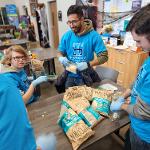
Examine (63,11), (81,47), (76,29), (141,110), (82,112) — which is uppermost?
(63,11)

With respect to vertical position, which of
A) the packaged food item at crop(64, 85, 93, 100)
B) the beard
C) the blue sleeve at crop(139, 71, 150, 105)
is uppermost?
the beard

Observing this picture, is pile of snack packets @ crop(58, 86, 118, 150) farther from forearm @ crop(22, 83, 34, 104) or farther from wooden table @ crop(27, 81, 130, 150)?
forearm @ crop(22, 83, 34, 104)

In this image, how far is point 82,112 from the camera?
1306 millimetres

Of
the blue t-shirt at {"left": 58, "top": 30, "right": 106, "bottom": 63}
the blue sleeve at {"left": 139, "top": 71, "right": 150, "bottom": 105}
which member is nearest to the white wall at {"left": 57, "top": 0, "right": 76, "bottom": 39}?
the blue t-shirt at {"left": 58, "top": 30, "right": 106, "bottom": 63}

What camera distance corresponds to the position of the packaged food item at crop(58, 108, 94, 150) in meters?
1.13

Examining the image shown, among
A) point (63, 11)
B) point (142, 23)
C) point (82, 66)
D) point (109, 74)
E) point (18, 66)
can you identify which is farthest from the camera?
point (63, 11)

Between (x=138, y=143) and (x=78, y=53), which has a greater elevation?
(x=78, y=53)

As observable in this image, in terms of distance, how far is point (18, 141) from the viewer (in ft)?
2.33

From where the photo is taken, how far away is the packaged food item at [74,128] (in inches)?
44.7

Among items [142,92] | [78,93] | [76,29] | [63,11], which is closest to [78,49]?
[76,29]

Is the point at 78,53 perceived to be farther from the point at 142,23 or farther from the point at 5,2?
the point at 5,2

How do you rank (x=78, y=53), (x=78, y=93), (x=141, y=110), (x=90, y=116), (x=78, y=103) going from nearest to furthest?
1. (x=141, y=110)
2. (x=90, y=116)
3. (x=78, y=103)
4. (x=78, y=93)
5. (x=78, y=53)

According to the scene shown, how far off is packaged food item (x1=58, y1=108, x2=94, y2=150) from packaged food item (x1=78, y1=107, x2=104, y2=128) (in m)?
0.06

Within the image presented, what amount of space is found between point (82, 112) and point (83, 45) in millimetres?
841
